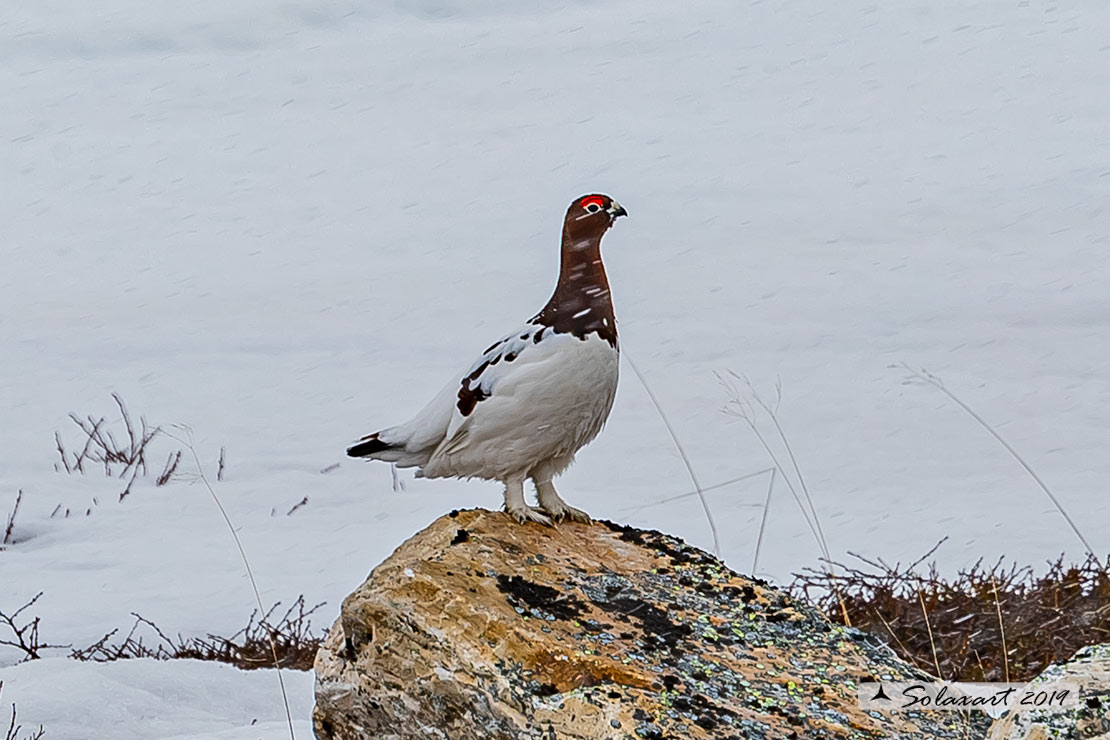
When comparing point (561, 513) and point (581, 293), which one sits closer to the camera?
point (581, 293)

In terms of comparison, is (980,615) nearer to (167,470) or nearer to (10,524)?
(10,524)

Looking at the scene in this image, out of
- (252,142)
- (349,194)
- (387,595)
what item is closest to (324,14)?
(252,142)

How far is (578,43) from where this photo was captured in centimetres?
1666

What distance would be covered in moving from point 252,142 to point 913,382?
27.5 ft

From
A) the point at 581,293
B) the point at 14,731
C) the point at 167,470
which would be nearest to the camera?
the point at 581,293

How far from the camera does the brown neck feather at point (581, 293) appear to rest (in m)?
3.49

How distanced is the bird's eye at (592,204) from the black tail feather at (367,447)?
83 centimetres

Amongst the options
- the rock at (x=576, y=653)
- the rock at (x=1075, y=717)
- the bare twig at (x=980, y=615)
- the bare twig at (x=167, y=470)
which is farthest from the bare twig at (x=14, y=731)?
the bare twig at (x=167, y=470)

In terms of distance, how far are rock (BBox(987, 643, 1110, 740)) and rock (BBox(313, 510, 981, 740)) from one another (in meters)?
0.56

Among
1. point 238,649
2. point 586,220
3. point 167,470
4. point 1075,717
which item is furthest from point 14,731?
point 167,470

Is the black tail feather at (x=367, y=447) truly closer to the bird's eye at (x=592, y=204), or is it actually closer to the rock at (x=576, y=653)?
the rock at (x=576, y=653)

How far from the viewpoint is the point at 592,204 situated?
355cm

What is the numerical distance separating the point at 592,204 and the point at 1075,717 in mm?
1765

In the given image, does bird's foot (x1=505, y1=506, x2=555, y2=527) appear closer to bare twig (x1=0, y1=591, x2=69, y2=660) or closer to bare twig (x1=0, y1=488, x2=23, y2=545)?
bare twig (x1=0, y1=591, x2=69, y2=660)
